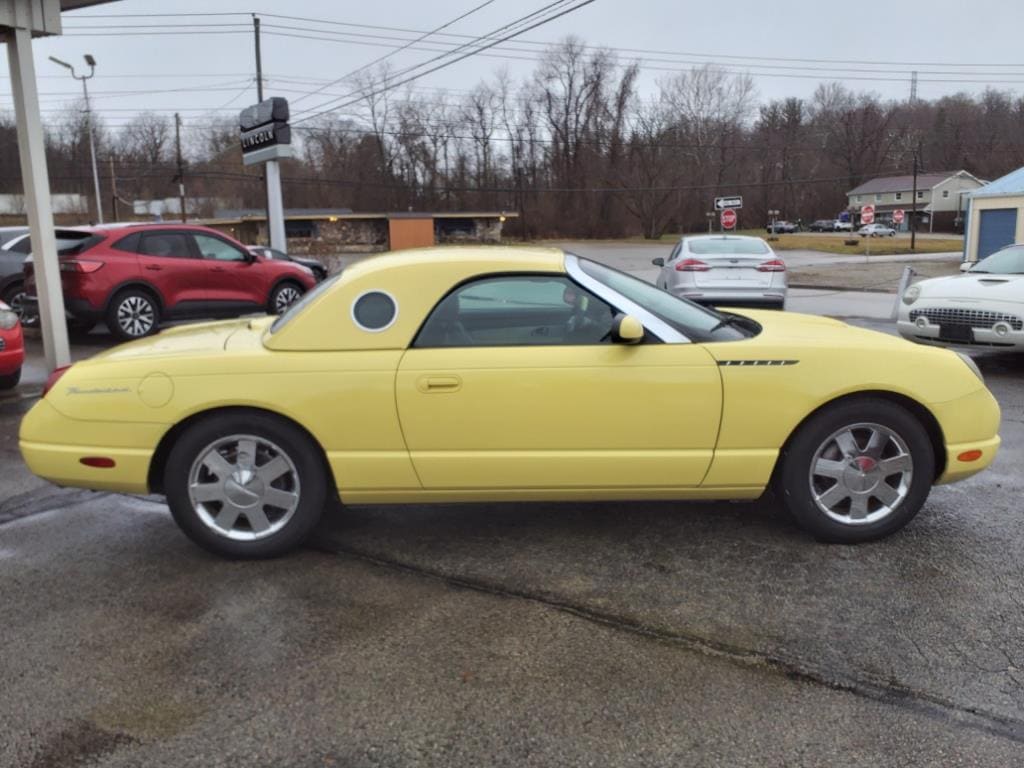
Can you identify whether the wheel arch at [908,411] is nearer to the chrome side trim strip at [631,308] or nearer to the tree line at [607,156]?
the chrome side trim strip at [631,308]

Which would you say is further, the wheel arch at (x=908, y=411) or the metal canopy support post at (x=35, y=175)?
the metal canopy support post at (x=35, y=175)

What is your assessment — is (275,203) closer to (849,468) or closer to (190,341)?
(190,341)

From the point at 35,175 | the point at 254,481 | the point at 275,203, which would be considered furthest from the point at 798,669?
the point at 275,203

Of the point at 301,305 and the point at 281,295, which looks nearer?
the point at 301,305

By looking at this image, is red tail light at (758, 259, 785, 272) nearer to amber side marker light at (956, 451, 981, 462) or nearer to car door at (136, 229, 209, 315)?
car door at (136, 229, 209, 315)

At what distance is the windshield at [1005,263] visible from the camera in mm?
9328

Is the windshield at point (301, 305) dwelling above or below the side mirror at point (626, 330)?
above

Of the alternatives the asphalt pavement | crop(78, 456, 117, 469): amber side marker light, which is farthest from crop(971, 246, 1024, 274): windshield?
crop(78, 456, 117, 469): amber side marker light

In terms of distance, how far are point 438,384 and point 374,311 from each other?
48cm

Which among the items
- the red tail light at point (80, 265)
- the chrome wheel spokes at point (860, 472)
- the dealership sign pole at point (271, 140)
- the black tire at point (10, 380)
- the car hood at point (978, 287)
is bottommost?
the black tire at point (10, 380)

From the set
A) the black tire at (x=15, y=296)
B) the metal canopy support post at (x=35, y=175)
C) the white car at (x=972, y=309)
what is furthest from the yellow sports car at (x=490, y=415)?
the black tire at (x=15, y=296)

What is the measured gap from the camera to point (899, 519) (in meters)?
3.98

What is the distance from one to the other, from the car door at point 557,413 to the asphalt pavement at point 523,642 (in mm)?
433

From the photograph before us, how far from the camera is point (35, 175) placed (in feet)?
26.4
